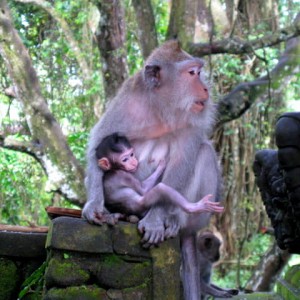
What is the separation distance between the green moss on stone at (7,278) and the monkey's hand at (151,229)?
96cm

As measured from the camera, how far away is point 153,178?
356 centimetres

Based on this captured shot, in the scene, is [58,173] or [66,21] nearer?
[58,173]

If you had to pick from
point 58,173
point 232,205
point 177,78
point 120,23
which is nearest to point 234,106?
point 120,23

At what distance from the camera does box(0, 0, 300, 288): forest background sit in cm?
704

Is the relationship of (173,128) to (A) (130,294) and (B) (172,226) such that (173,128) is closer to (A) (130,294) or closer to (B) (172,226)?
(B) (172,226)

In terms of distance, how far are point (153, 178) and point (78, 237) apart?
0.67 m

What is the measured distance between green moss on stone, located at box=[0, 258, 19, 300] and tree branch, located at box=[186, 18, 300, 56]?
3946 millimetres

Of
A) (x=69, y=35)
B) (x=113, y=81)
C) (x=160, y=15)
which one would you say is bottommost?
(x=113, y=81)

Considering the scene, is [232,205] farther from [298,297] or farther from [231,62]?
[298,297]

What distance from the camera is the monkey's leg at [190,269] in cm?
344

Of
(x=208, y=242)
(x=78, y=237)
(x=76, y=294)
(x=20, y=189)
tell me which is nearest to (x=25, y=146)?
(x=20, y=189)

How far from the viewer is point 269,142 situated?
9.69 meters

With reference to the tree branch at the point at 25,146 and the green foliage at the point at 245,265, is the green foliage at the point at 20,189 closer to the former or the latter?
the tree branch at the point at 25,146

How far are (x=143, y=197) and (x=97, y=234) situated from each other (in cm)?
39
